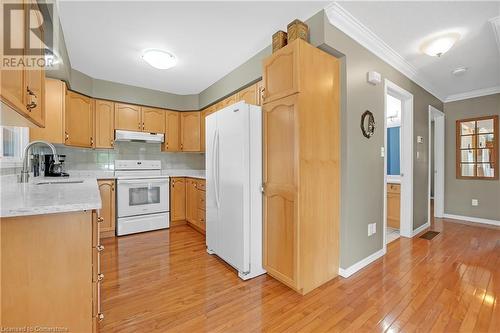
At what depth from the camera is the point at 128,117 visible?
12.8 ft

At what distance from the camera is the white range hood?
12.3 feet

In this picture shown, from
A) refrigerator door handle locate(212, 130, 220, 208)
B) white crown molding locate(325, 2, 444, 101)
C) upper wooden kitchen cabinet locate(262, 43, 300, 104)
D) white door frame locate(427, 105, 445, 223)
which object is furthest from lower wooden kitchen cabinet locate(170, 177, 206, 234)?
white door frame locate(427, 105, 445, 223)

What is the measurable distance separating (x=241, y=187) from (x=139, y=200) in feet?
7.66

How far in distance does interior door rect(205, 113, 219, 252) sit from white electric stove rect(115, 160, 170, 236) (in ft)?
4.79

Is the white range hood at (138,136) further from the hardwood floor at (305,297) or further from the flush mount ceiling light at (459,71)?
the flush mount ceiling light at (459,71)

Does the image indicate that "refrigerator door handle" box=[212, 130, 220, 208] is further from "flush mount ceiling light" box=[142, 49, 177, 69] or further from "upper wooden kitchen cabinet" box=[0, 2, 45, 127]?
"upper wooden kitchen cabinet" box=[0, 2, 45, 127]

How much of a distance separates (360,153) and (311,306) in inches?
60.7

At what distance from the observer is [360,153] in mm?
2354

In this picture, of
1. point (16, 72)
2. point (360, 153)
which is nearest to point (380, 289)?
point (360, 153)

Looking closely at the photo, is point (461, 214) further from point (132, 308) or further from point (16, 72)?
point (16, 72)

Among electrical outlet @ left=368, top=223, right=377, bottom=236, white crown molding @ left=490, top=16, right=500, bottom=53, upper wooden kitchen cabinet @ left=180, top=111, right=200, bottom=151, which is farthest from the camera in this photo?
upper wooden kitchen cabinet @ left=180, top=111, right=200, bottom=151

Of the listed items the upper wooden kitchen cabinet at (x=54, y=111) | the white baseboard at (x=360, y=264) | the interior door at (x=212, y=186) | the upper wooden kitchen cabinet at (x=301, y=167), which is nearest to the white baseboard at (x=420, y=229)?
the white baseboard at (x=360, y=264)

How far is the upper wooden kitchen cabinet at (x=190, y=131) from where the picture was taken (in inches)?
175

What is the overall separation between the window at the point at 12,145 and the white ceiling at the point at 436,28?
3.20 metres
